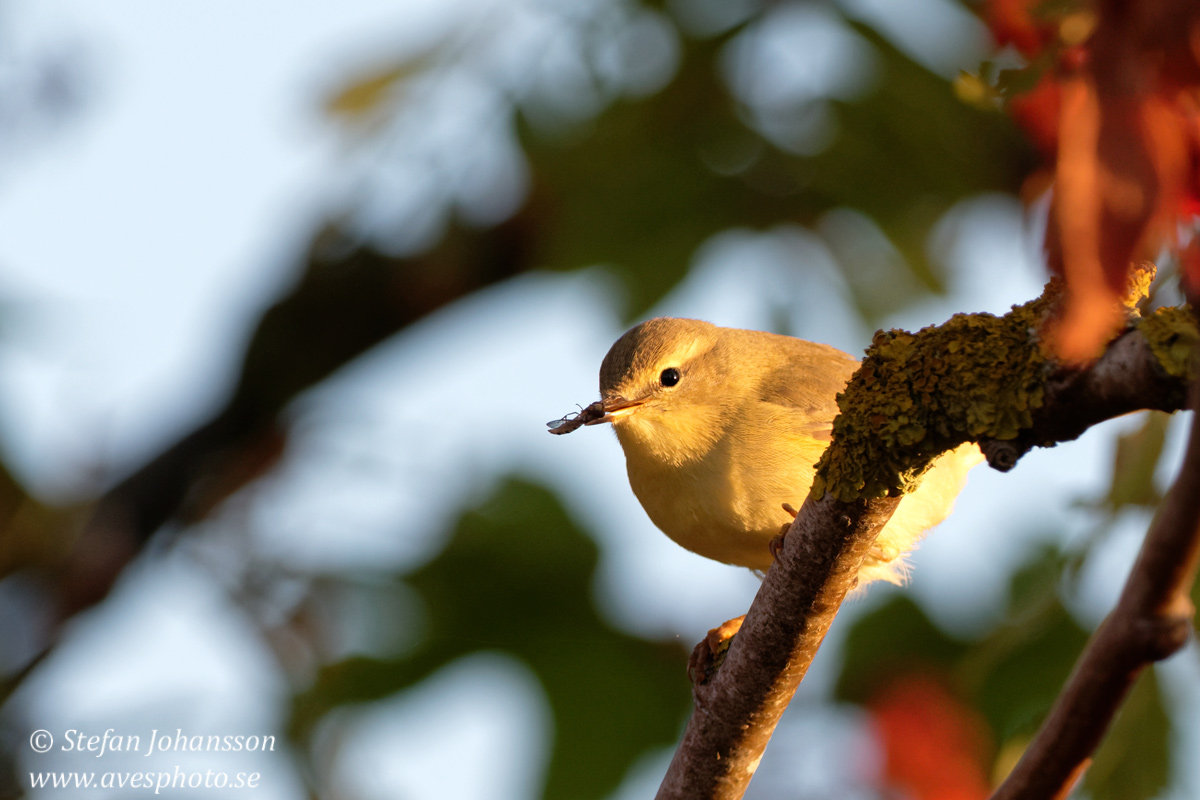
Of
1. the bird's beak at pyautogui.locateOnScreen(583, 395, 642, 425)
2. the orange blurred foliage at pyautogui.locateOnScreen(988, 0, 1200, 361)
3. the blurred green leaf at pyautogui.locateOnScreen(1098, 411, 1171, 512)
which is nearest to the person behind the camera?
the orange blurred foliage at pyautogui.locateOnScreen(988, 0, 1200, 361)

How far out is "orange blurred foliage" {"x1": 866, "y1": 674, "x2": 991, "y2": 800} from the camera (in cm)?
435

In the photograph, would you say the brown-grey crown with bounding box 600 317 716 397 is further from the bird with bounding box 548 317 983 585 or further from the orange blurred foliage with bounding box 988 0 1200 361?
the orange blurred foliage with bounding box 988 0 1200 361

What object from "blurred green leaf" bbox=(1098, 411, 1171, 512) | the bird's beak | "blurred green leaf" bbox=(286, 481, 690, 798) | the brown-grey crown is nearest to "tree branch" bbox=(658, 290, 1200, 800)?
"blurred green leaf" bbox=(1098, 411, 1171, 512)

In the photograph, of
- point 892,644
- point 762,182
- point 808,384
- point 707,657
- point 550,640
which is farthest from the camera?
point 550,640

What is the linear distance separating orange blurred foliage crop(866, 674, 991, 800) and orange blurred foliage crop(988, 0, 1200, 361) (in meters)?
3.54

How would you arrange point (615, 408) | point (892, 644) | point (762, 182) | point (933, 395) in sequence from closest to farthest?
point (933, 395) → point (615, 408) → point (762, 182) → point (892, 644)

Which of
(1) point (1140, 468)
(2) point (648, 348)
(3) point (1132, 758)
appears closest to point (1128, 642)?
(1) point (1140, 468)

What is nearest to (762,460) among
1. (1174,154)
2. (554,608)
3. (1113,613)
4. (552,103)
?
(552,103)

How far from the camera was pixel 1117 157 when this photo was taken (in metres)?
0.90

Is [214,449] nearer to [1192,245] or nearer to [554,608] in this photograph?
[554,608]

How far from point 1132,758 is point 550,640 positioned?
416 centimetres

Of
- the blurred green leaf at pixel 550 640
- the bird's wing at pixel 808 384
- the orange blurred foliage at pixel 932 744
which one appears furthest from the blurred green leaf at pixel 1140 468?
the blurred green leaf at pixel 550 640

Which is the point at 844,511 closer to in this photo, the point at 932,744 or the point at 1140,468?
the point at 1140,468

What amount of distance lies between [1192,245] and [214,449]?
19.5 feet
